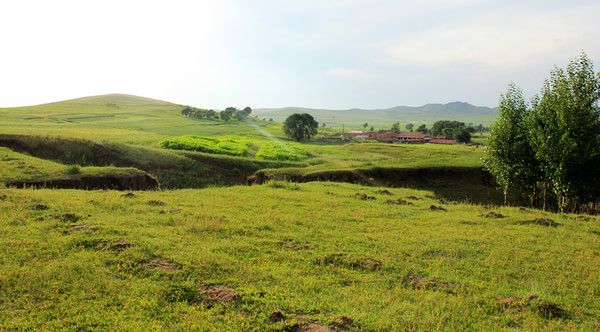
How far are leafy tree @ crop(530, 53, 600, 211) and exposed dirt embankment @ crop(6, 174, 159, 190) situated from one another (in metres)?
33.2

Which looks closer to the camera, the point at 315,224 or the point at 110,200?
the point at 315,224

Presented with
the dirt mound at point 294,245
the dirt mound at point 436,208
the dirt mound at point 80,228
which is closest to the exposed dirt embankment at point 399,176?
the dirt mound at point 436,208

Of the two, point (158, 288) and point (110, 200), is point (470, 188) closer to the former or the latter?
point (110, 200)

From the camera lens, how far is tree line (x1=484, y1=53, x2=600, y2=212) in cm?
3167

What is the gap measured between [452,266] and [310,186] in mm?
20415

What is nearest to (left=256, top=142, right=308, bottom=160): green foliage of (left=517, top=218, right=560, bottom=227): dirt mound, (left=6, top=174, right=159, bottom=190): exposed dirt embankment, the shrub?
(left=6, top=174, right=159, bottom=190): exposed dirt embankment

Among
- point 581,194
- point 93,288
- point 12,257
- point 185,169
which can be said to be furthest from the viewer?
point 185,169

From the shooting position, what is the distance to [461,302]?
460 inches

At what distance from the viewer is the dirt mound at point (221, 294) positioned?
11.3 metres

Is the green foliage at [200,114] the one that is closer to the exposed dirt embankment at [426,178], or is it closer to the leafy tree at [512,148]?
the exposed dirt embankment at [426,178]

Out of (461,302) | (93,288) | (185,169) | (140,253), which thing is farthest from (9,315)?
(185,169)

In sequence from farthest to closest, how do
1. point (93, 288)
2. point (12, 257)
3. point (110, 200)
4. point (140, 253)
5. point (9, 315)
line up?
point (110, 200) < point (140, 253) < point (12, 257) < point (93, 288) < point (9, 315)

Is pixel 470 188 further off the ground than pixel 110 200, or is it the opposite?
pixel 110 200

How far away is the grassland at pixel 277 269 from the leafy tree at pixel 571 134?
391 inches
